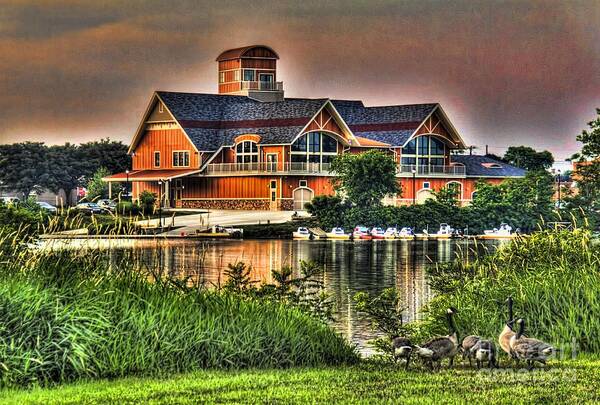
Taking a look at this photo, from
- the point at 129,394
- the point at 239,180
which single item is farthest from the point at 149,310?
the point at 239,180

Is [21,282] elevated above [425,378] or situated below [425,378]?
above

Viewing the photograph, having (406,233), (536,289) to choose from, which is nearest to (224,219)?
(406,233)

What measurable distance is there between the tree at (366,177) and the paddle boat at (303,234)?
2981 millimetres

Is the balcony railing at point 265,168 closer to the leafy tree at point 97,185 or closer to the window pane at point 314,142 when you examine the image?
the window pane at point 314,142

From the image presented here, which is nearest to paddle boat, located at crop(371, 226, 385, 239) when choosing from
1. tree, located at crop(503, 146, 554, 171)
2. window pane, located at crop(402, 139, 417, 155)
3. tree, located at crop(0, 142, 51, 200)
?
window pane, located at crop(402, 139, 417, 155)

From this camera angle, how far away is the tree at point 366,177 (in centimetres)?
4866

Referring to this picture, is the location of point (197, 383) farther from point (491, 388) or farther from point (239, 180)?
point (239, 180)

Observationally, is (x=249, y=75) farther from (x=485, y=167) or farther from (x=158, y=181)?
(x=158, y=181)

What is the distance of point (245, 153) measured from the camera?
55.6m

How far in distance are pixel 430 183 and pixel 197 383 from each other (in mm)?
49929

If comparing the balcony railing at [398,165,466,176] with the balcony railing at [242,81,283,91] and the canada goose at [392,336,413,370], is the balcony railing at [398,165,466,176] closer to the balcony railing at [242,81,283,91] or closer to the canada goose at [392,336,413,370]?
the balcony railing at [242,81,283,91]

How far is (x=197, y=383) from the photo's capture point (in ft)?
27.4

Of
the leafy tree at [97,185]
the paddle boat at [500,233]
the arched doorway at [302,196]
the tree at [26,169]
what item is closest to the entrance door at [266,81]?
the arched doorway at [302,196]

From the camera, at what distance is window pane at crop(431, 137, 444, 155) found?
2372 inches
